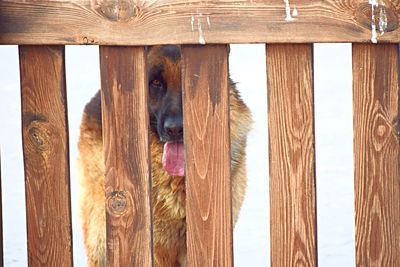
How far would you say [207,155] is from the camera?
106 inches

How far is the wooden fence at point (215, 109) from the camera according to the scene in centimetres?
260

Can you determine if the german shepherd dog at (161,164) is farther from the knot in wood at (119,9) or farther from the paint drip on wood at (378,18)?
the paint drip on wood at (378,18)

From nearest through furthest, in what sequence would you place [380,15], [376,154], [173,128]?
1. [380,15]
2. [376,154]
3. [173,128]

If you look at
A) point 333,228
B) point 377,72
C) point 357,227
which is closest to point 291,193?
point 357,227

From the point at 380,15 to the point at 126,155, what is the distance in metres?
0.86

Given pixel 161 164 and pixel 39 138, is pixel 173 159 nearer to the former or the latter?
pixel 161 164

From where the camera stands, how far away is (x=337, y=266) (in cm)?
519

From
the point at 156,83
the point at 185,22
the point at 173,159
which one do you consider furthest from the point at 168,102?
the point at 185,22

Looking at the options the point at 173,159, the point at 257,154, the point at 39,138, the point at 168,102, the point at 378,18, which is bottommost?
the point at 257,154

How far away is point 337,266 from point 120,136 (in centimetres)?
279

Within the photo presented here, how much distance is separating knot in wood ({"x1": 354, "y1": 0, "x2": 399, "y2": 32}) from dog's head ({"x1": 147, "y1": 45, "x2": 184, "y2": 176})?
56.0 inches

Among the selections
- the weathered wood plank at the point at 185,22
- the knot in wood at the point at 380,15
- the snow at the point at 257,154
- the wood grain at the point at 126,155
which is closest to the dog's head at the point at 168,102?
the snow at the point at 257,154

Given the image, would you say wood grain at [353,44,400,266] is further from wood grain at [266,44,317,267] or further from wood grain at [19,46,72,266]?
wood grain at [19,46,72,266]

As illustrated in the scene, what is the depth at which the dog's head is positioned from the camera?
12.7ft
